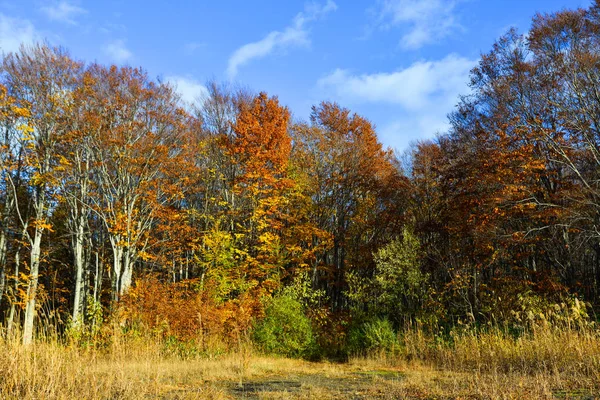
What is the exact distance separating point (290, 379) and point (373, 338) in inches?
273

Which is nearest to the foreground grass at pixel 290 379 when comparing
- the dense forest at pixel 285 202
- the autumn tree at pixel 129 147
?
the dense forest at pixel 285 202

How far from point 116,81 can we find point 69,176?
4.28m

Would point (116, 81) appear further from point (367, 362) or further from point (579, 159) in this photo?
point (579, 159)

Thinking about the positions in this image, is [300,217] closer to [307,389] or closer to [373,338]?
[373,338]

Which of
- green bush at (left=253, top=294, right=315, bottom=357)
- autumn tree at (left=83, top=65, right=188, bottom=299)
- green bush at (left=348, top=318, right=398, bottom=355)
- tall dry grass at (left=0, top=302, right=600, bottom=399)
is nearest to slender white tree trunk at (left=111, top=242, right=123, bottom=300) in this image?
autumn tree at (left=83, top=65, right=188, bottom=299)

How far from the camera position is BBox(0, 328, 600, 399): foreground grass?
5391mm

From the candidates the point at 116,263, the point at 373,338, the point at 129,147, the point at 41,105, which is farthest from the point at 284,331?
A: the point at 41,105

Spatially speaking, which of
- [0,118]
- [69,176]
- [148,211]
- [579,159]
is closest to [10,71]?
[0,118]

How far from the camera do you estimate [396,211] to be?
21953 millimetres

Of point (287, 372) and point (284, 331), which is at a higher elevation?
point (284, 331)

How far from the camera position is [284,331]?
17.0 m

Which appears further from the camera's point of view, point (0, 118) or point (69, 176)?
point (69, 176)

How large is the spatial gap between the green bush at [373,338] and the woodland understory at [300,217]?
0.22 ft

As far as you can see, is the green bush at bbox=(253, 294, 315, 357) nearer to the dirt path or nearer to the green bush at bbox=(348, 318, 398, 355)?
the green bush at bbox=(348, 318, 398, 355)
